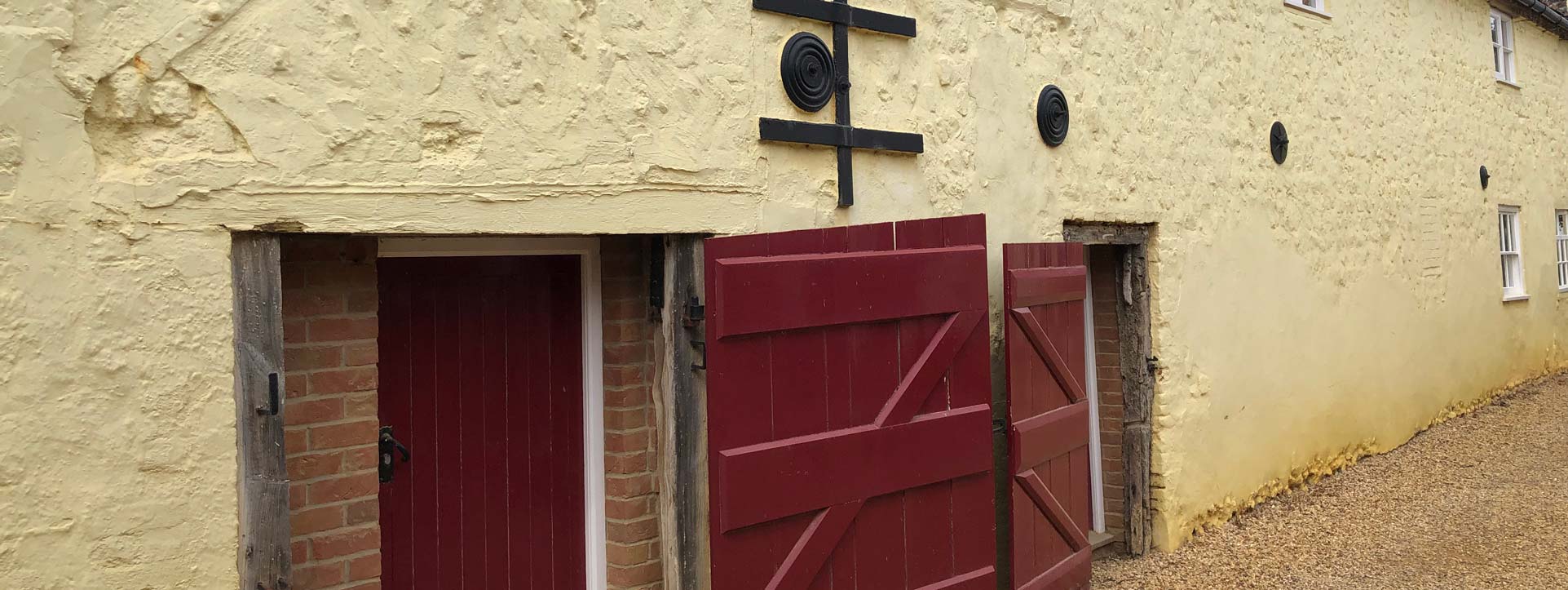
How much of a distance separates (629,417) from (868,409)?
863 millimetres

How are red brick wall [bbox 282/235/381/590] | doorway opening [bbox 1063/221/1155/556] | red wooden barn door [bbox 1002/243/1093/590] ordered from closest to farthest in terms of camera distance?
red brick wall [bbox 282/235/381/590] → red wooden barn door [bbox 1002/243/1093/590] → doorway opening [bbox 1063/221/1155/556]

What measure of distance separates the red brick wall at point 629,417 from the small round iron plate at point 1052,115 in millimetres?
2287

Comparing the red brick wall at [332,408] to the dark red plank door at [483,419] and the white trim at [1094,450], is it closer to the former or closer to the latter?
the dark red plank door at [483,419]

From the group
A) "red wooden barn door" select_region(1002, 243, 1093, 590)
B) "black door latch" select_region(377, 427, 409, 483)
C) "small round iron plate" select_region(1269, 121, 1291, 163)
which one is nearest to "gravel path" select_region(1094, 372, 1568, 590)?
"red wooden barn door" select_region(1002, 243, 1093, 590)

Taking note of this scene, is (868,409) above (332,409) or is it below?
below

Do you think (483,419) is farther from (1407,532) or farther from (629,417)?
(1407,532)

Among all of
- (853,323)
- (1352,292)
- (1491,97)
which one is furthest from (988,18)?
(1491,97)

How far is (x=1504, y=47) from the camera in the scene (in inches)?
429

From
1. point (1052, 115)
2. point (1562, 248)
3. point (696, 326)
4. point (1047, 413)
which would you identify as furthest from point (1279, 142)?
point (1562, 248)

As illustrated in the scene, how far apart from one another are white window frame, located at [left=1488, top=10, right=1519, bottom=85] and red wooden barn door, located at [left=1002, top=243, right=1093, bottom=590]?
8045 mm

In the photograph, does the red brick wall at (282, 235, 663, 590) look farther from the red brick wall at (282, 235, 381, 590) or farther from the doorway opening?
the doorway opening

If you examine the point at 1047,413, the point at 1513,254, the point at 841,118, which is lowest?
the point at 1047,413

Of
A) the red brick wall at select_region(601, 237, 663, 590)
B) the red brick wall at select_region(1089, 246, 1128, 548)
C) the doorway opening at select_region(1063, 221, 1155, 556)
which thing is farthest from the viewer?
the red brick wall at select_region(1089, 246, 1128, 548)

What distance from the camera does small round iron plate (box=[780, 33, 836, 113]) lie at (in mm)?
4109
